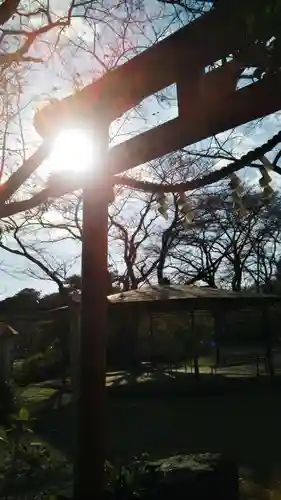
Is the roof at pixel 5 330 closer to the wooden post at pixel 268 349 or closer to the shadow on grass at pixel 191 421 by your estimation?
the shadow on grass at pixel 191 421

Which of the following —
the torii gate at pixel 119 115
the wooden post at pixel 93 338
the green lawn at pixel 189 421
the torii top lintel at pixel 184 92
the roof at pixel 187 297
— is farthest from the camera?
the roof at pixel 187 297

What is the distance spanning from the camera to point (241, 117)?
367 centimetres

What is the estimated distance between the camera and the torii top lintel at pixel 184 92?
10.9 feet

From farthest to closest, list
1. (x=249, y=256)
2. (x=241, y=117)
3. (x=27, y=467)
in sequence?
(x=249, y=256) < (x=27, y=467) < (x=241, y=117)

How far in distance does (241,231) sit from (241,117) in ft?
125

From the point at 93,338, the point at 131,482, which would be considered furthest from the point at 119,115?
the point at 131,482

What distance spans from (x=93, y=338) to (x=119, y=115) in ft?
4.84

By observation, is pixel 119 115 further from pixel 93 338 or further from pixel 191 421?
pixel 191 421

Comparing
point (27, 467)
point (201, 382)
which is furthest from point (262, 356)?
point (27, 467)

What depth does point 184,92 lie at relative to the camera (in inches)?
149

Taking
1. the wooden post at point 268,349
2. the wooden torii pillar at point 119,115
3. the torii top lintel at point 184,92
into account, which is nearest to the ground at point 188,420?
the wooden post at point 268,349

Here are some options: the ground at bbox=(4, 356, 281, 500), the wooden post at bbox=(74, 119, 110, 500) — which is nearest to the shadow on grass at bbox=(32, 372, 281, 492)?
the ground at bbox=(4, 356, 281, 500)

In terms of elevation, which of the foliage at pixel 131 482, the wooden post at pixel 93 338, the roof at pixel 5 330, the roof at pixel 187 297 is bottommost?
the foliage at pixel 131 482

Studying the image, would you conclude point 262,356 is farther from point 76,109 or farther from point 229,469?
point 76,109
